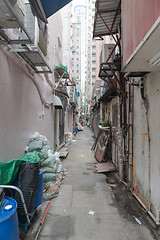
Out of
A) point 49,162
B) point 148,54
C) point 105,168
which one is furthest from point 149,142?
point 105,168

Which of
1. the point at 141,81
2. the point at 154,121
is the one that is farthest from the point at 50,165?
the point at 141,81

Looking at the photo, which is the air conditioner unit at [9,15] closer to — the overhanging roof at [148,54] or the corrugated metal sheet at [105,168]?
the overhanging roof at [148,54]

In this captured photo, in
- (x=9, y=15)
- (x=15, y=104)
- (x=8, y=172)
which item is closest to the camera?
(x=9, y=15)

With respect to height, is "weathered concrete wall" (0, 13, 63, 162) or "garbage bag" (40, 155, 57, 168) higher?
"weathered concrete wall" (0, 13, 63, 162)

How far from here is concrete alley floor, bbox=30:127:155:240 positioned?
104 inches

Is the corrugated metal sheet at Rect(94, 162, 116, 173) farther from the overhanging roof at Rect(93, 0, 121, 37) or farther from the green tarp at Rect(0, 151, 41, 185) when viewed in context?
the overhanging roof at Rect(93, 0, 121, 37)

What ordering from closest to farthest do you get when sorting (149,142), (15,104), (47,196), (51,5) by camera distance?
(149,142) < (15,104) < (51,5) < (47,196)

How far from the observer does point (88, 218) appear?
10.2ft

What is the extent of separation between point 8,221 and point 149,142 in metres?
2.98

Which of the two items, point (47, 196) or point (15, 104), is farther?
point (47, 196)

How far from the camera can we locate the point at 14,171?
2.43 m

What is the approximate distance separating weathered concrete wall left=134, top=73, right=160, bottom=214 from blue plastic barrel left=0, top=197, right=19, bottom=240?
2.61 metres

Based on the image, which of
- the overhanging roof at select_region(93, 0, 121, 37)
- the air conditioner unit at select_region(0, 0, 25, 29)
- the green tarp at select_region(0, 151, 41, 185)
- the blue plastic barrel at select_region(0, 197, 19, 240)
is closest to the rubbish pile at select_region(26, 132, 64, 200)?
the green tarp at select_region(0, 151, 41, 185)

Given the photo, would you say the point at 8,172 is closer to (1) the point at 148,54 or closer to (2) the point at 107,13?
(1) the point at 148,54
